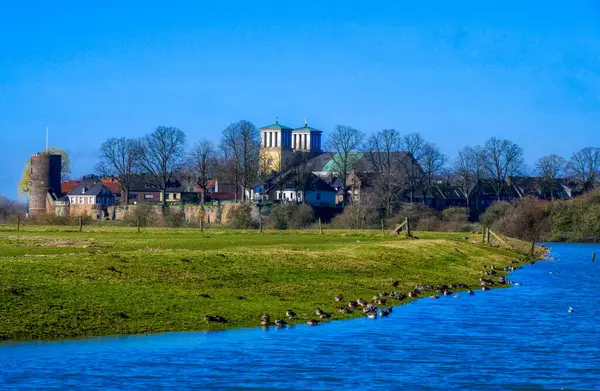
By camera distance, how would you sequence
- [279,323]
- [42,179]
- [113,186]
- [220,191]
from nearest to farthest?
[279,323] → [42,179] → [220,191] → [113,186]

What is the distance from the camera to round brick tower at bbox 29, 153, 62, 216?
14538cm

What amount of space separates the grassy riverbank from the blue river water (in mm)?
1651

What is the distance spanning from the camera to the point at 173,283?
113 feet

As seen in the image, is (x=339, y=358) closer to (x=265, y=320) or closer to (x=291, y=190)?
(x=265, y=320)

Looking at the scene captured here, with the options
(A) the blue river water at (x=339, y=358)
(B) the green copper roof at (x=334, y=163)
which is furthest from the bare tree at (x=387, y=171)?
(A) the blue river water at (x=339, y=358)

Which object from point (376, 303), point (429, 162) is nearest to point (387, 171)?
point (429, 162)

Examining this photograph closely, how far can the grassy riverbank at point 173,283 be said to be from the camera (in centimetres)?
2797

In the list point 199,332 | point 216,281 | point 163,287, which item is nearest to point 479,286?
point 216,281

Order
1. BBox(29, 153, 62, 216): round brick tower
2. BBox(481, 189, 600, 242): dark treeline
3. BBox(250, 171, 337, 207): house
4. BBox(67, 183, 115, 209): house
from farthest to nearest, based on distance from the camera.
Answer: BBox(67, 183, 115, 209): house → BBox(250, 171, 337, 207): house → BBox(29, 153, 62, 216): round brick tower → BBox(481, 189, 600, 242): dark treeline

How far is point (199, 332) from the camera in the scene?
28047mm

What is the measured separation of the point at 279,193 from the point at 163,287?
115 metres

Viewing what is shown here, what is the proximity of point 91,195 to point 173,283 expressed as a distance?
129m

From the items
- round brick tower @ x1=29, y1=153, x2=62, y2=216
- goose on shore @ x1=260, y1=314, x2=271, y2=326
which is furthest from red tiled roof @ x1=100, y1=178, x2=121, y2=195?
goose on shore @ x1=260, y1=314, x2=271, y2=326

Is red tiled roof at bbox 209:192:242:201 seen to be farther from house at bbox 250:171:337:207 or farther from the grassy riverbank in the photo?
the grassy riverbank
